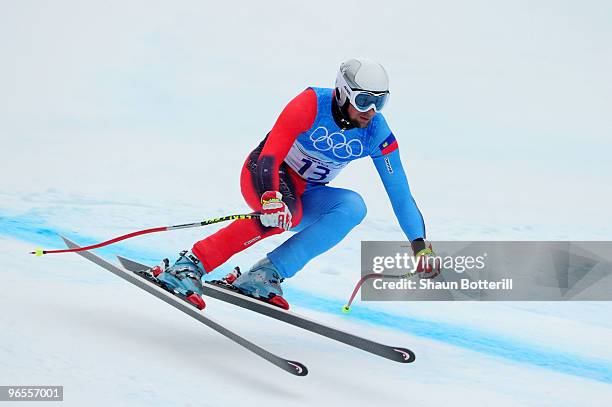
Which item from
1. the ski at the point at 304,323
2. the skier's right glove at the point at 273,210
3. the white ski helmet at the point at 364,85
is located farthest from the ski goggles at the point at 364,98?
the ski at the point at 304,323

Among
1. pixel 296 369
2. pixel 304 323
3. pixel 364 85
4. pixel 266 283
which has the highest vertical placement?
pixel 364 85

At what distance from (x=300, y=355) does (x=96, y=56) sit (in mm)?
8035

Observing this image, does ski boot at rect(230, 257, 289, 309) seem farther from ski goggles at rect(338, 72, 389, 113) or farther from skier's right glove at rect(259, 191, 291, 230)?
ski goggles at rect(338, 72, 389, 113)

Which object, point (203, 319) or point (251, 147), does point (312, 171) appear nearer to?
point (203, 319)

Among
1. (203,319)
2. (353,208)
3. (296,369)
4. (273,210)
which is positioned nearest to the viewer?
(296,369)

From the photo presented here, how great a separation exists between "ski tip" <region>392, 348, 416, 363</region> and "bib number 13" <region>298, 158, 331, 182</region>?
101cm

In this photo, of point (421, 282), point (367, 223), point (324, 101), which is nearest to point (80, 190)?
point (367, 223)

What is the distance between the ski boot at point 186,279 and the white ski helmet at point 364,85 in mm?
1023

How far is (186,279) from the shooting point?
342 cm

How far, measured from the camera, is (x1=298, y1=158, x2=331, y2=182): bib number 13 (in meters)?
3.79

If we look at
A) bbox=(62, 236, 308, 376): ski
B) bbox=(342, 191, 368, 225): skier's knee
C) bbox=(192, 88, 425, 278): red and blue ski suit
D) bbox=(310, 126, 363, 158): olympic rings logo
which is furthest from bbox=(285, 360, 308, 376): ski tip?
bbox=(310, 126, 363, 158): olympic rings logo

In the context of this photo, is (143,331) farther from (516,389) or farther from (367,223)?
(367,223)

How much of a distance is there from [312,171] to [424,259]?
70 cm

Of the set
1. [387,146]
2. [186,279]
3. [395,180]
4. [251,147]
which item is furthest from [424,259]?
[251,147]
